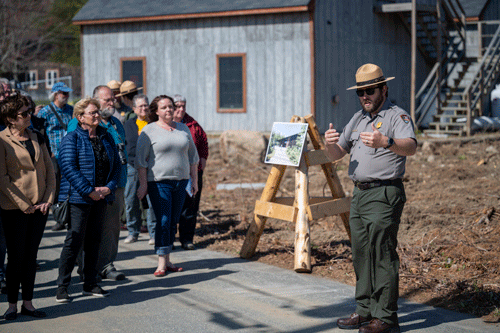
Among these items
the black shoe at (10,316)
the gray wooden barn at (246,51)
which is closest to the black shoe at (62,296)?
the black shoe at (10,316)

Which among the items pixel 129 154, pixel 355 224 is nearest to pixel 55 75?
pixel 129 154

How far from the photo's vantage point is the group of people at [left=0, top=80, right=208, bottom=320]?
5.69 metres

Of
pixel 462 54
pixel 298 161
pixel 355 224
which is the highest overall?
pixel 462 54

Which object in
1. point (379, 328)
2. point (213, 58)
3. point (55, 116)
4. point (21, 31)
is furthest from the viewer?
point (21, 31)

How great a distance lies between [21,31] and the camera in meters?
39.5

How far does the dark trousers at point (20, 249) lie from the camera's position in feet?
18.6

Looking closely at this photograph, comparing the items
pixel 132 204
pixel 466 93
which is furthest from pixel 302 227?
pixel 466 93

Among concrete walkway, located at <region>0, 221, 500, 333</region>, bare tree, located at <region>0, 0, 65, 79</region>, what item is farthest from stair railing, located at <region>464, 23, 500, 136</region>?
bare tree, located at <region>0, 0, 65, 79</region>

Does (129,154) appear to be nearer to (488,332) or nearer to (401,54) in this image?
(488,332)

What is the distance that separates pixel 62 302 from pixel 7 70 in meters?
38.2

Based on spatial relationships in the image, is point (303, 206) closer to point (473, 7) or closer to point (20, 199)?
point (20, 199)

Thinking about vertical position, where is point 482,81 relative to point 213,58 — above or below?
below

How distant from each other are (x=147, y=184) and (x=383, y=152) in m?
3.10

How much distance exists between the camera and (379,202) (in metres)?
5.17
